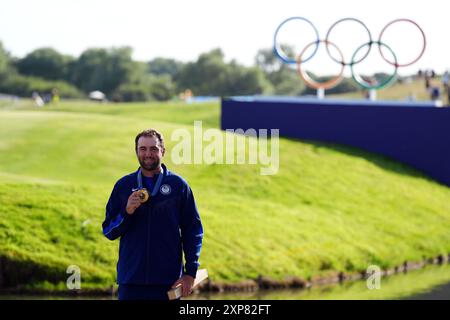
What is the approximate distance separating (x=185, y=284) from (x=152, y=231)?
524 millimetres

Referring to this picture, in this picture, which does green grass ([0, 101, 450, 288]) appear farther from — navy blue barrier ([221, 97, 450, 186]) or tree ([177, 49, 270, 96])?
tree ([177, 49, 270, 96])

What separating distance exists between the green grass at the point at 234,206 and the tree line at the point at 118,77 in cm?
7979

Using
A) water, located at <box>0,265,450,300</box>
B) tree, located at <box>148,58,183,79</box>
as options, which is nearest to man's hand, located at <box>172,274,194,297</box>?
water, located at <box>0,265,450,300</box>

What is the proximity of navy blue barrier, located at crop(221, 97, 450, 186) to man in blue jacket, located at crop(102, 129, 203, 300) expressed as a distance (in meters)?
30.2

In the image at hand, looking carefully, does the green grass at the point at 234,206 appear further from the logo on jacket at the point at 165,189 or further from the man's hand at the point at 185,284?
the logo on jacket at the point at 165,189

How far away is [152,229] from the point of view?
8578 millimetres

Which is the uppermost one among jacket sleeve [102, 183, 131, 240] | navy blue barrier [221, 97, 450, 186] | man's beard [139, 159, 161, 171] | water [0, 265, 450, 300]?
man's beard [139, 159, 161, 171]

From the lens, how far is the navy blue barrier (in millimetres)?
38125

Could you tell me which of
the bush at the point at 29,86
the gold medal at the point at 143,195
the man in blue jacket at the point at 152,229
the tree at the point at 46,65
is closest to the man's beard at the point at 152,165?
the man in blue jacket at the point at 152,229

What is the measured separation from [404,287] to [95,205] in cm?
785

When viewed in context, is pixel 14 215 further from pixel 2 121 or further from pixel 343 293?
pixel 2 121

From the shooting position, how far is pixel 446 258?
1161 inches

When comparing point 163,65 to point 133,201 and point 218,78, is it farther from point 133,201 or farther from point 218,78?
point 133,201

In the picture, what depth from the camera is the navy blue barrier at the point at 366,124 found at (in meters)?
38.1
